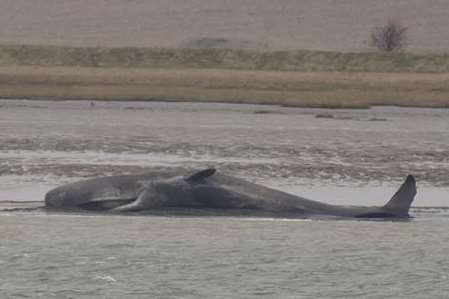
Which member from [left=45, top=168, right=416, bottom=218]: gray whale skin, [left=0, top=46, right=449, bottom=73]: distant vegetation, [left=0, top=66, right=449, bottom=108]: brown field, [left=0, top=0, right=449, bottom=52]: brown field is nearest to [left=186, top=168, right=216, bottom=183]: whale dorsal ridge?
[left=45, top=168, right=416, bottom=218]: gray whale skin

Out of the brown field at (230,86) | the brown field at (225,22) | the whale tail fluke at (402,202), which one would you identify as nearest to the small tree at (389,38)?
the brown field at (225,22)

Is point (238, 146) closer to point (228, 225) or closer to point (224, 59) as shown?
point (228, 225)

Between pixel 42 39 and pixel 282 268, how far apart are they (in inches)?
2669

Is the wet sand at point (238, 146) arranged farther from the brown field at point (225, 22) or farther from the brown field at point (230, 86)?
the brown field at point (225, 22)

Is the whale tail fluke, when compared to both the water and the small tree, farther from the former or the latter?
the small tree

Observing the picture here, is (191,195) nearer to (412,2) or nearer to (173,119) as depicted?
(173,119)

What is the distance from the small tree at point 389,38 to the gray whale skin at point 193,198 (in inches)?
2315

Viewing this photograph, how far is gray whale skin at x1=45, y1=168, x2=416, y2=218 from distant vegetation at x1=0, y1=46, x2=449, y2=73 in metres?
37.7

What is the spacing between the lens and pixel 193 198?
1404 cm

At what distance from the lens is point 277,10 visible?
89312 mm

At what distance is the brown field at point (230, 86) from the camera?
122 feet

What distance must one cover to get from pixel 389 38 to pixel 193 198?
61.0 meters

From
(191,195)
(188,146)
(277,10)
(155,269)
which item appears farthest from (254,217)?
(277,10)

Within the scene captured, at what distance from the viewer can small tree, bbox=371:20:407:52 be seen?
73812 millimetres
